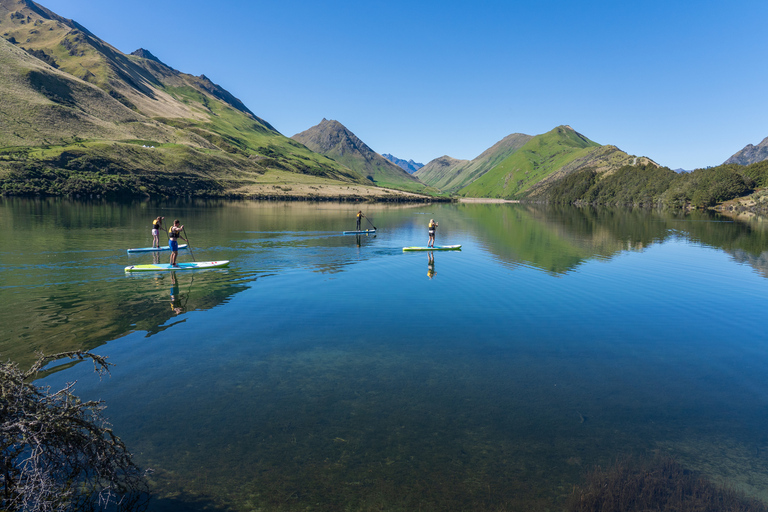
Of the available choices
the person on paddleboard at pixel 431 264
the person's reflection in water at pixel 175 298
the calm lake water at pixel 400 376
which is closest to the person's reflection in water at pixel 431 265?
the person on paddleboard at pixel 431 264

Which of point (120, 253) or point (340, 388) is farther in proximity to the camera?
point (120, 253)

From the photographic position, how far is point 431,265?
42125 millimetres

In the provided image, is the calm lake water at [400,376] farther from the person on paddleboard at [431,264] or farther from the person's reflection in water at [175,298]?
the person on paddleboard at [431,264]

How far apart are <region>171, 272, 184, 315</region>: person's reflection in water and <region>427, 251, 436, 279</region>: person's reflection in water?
2026cm

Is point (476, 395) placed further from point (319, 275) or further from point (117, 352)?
point (319, 275)

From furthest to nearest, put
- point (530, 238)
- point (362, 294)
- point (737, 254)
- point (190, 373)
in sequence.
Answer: point (530, 238)
point (737, 254)
point (362, 294)
point (190, 373)

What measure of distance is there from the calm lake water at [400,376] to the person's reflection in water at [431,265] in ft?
3.34

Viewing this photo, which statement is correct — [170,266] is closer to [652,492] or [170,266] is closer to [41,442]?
[41,442]

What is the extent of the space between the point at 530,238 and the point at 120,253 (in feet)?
193

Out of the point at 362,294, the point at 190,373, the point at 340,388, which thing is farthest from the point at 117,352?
the point at 362,294

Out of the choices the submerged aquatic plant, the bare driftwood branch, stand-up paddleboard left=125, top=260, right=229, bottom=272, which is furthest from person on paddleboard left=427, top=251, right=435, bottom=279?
the bare driftwood branch

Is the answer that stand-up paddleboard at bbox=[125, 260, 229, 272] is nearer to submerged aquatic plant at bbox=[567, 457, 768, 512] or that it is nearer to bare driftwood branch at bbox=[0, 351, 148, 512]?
bare driftwood branch at bbox=[0, 351, 148, 512]

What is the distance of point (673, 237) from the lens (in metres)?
70.1

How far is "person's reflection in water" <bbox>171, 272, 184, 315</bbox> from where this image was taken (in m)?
24.4
